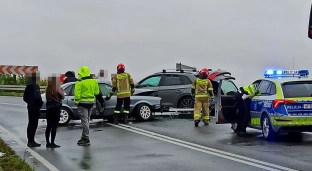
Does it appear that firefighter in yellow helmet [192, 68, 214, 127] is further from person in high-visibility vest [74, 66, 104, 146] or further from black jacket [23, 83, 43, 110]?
black jacket [23, 83, 43, 110]

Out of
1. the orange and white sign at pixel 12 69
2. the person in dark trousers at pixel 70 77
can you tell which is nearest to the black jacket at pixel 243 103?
the person in dark trousers at pixel 70 77

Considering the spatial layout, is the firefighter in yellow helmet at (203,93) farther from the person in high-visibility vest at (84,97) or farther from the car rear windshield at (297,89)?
the person in high-visibility vest at (84,97)

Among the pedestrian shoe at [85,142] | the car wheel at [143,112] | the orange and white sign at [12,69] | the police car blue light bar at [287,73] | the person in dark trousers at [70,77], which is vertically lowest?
the pedestrian shoe at [85,142]

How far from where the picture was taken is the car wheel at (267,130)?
12.5 metres

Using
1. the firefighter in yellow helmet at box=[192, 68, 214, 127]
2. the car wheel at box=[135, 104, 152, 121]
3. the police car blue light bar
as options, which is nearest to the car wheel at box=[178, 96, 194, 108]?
the car wheel at box=[135, 104, 152, 121]

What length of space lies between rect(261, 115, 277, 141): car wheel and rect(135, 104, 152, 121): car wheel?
5.45m

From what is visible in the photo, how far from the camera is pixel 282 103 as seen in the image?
39.9 feet

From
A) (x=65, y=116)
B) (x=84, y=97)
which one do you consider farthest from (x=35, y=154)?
(x=65, y=116)

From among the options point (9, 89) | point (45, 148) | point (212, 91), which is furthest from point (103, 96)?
point (9, 89)

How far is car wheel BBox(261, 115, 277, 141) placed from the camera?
1250 centimetres

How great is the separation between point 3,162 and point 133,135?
4.52 meters

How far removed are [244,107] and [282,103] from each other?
1.75m

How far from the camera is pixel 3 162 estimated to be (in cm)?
1001

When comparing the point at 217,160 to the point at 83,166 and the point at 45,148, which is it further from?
the point at 45,148
